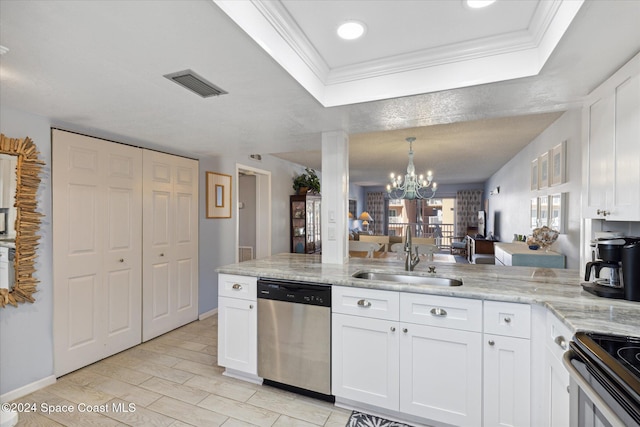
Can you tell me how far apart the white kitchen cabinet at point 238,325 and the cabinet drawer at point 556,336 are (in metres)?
1.88

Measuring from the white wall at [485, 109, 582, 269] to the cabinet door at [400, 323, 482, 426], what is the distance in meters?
1.74

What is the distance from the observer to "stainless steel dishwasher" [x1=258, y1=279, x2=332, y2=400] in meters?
2.18

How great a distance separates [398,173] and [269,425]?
682 centimetres

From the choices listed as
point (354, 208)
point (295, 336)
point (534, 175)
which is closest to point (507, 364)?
point (295, 336)

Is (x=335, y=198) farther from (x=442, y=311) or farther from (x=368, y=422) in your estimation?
(x=368, y=422)

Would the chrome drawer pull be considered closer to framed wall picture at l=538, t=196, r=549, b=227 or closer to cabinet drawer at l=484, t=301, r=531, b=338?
cabinet drawer at l=484, t=301, r=531, b=338

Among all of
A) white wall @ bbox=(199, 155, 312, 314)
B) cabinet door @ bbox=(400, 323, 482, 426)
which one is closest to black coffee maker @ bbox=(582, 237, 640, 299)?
cabinet door @ bbox=(400, 323, 482, 426)

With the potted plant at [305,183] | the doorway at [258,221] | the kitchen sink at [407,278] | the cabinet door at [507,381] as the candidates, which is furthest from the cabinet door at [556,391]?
the potted plant at [305,183]

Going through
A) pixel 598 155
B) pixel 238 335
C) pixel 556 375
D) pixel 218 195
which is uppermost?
pixel 598 155

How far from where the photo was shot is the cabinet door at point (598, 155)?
5.46 ft

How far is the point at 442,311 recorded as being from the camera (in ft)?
6.05

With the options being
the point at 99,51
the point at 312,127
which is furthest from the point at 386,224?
the point at 99,51

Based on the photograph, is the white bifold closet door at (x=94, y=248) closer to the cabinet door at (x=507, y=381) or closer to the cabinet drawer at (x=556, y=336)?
the cabinet door at (x=507, y=381)

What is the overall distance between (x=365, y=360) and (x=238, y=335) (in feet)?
3.49
